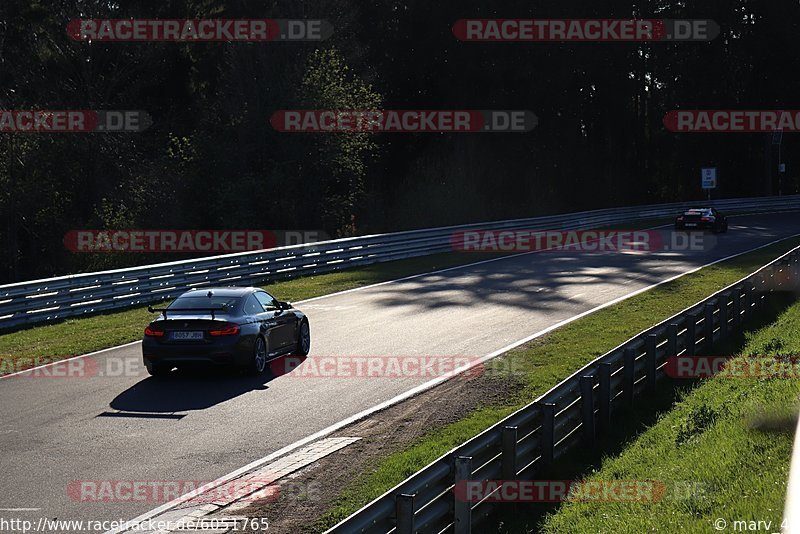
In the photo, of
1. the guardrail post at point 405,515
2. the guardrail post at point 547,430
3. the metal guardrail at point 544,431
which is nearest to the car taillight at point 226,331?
the metal guardrail at point 544,431

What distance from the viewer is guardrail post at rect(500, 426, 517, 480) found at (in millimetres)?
9008

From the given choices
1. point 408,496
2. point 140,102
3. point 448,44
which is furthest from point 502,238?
point 408,496

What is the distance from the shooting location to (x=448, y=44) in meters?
61.4

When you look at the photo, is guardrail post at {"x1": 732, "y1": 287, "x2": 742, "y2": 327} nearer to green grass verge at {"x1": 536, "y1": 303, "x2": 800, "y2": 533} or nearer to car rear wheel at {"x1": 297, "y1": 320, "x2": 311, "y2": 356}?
green grass verge at {"x1": 536, "y1": 303, "x2": 800, "y2": 533}

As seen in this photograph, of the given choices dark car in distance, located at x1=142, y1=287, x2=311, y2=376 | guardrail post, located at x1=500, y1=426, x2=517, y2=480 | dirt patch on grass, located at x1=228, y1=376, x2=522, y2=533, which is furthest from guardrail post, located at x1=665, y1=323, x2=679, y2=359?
guardrail post, located at x1=500, y1=426, x2=517, y2=480

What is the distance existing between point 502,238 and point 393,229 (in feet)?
25.4

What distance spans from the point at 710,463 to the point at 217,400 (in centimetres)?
677

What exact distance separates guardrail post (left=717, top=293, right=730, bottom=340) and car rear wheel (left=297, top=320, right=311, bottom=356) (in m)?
7.12

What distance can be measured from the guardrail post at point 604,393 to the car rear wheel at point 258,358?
5686mm

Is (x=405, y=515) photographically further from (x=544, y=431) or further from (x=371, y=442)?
(x=371, y=442)

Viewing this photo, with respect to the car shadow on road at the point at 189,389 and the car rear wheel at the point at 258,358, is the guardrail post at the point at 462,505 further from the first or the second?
the car rear wheel at the point at 258,358

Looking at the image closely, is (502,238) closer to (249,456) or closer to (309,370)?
(309,370)

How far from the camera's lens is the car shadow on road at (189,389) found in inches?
520

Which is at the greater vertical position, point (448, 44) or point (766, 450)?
point (448, 44)
